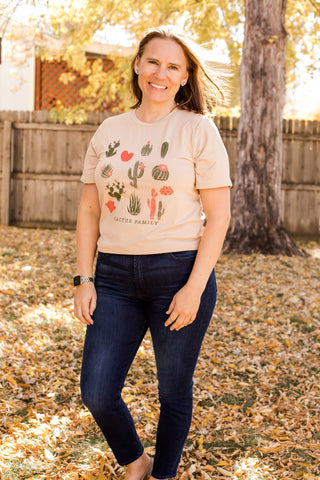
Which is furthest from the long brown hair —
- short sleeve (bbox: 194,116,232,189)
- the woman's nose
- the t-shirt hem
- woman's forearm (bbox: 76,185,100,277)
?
the t-shirt hem

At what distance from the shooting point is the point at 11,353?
13.7 ft

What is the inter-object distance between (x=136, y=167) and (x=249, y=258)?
212 inches

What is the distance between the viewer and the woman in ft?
6.96

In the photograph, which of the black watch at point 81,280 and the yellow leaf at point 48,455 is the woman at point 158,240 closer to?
the black watch at point 81,280

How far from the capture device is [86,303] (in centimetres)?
225

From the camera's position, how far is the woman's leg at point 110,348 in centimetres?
215

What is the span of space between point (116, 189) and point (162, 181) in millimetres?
197

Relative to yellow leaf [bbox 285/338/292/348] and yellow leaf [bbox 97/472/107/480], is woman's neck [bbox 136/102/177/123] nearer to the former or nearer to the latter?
yellow leaf [bbox 97/472/107/480]

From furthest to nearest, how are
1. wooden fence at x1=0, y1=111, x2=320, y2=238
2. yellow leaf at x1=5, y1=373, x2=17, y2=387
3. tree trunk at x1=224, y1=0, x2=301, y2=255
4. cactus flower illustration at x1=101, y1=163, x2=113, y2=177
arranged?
wooden fence at x1=0, y1=111, x2=320, y2=238
tree trunk at x1=224, y1=0, x2=301, y2=255
yellow leaf at x1=5, y1=373, x2=17, y2=387
cactus flower illustration at x1=101, y1=163, x2=113, y2=177

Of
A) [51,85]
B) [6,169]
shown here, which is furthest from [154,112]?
[51,85]

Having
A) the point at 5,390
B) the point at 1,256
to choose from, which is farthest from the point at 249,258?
the point at 5,390

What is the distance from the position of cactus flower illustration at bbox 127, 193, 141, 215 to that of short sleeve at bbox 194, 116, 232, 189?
233mm

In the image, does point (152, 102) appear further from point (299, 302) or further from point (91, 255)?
point (299, 302)

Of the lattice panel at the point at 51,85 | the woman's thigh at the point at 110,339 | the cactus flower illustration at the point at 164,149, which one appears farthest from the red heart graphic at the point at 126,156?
the lattice panel at the point at 51,85
